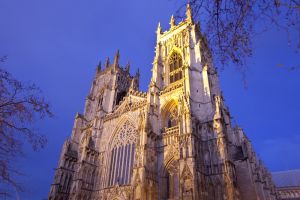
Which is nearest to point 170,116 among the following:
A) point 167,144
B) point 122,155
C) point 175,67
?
point 167,144

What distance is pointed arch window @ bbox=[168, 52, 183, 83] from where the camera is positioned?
28406mm

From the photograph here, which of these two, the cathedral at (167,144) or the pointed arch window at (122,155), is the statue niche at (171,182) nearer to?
the cathedral at (167,144)

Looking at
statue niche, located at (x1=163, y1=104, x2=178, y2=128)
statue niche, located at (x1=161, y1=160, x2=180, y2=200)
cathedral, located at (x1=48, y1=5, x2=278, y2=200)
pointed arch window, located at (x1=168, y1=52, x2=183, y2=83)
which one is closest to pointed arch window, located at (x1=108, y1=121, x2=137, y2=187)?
cathedral, located at (x1=48, y1=5, x2=278, y2=200)

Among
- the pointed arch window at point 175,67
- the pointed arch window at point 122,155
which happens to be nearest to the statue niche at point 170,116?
the pointed arch window at point 122,155

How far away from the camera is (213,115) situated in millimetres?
21797

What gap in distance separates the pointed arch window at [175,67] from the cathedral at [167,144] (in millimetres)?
134

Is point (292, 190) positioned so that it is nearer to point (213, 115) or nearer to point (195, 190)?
point (213, 115)

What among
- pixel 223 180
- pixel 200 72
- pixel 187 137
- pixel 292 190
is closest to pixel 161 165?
pixel 187 137

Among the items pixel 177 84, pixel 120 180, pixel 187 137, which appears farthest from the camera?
pixel 177 84

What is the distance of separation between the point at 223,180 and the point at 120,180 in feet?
36.0

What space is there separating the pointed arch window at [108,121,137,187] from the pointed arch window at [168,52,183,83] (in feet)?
26.8

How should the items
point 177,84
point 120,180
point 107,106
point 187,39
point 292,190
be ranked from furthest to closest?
point 292,190, point 107,106, point 187,39, point 177,84, point 120,180

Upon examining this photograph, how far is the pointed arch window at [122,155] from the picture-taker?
23.8 m

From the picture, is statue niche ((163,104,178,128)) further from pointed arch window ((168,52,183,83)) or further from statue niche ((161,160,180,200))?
statue niche ((161,160,180,200))
